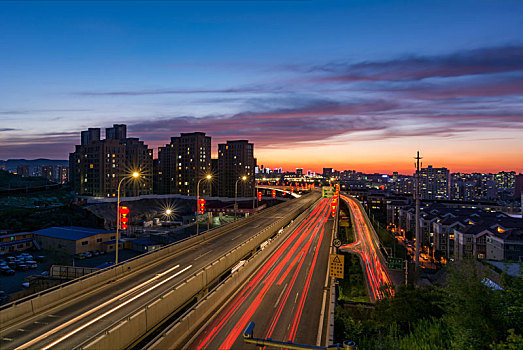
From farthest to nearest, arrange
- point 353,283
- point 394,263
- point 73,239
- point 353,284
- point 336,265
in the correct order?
point 73,239, point 353,283, point 353,284, point 394,263, point 336,265

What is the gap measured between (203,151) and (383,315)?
151 meters

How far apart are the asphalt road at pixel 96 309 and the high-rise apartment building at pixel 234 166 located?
139m

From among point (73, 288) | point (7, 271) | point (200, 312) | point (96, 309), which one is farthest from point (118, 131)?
point (200, 312)

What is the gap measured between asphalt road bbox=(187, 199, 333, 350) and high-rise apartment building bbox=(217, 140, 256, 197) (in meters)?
132

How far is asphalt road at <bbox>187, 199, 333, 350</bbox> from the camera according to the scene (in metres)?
20.9

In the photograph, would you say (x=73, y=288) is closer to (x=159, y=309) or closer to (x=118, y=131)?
(x=159, y=309)

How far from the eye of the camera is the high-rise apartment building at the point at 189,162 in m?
166

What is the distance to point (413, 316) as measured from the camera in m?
24.5

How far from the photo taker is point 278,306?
1021 inches

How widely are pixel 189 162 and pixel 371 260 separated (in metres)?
127

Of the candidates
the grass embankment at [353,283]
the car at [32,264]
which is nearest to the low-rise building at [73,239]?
the car at [32,264]

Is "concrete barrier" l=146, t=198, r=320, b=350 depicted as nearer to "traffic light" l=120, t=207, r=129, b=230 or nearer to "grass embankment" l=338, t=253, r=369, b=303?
"traffic light" l=120, t=207, r=129, b=230

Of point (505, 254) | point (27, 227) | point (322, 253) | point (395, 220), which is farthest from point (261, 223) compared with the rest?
point (395, 220)

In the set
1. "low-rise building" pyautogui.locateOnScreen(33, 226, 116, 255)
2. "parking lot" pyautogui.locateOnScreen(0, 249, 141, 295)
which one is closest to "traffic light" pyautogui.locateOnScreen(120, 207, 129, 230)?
"parking lot" pyautogui.locateOnScreen(0, 249, 141, 295)
